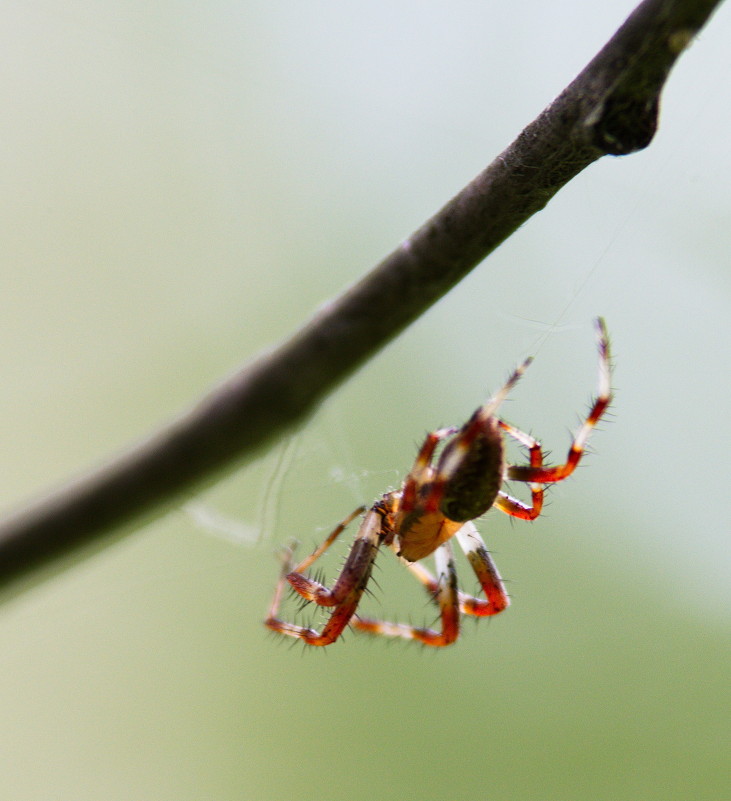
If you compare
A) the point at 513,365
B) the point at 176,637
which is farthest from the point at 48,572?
the point at 176,637

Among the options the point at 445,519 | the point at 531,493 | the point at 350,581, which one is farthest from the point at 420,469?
the point at 350,581

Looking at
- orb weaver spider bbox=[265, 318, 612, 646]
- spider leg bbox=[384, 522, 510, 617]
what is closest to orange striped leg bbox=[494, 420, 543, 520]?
orb weaver spider bbox=[265, 318, 612, 646]

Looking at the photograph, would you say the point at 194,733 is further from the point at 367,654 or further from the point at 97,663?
the point at 367,654

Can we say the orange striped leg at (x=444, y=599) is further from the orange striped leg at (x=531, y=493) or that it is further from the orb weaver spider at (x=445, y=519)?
the orange striped leg at (x=531, y=493)

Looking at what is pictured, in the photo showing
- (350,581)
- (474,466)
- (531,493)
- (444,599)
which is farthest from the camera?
(444,599)

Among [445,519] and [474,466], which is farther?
[445,519]

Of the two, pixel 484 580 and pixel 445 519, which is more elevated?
pixel 445 519

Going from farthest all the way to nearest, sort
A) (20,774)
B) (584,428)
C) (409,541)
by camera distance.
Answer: (20,774) → (409,541) → (584,428)

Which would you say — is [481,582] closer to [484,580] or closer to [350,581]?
[484,580]

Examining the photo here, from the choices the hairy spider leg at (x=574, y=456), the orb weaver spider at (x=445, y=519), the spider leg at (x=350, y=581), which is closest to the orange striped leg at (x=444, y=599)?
the orb weaver spider at (x=445, y=519)
